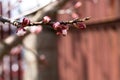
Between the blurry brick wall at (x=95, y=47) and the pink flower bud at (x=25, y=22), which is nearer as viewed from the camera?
the pink flower bud at (x=25, y=22)

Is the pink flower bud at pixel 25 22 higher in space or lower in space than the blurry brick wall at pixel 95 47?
higher

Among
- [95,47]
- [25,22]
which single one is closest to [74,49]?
[95,47]

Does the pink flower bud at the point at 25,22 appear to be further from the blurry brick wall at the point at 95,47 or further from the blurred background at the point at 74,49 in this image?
the blurry brick wall at the point at 95,47

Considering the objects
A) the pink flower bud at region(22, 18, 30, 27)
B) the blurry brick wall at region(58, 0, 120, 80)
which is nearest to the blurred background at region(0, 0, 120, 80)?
the blurry brick wall at region(58, 0, 120, 80)

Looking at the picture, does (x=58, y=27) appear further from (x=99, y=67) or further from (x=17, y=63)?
(x=17, y=63)

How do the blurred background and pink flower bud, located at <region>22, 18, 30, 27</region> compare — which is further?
the blurred background

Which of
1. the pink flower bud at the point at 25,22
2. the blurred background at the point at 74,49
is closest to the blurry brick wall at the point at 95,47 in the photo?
the blurred background at the point at 74,49

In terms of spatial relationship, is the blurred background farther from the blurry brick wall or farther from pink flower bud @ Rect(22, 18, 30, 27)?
pink flower bud @ Rect(22, 18, 30, 27)

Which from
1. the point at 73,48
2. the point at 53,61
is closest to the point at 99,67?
the point at 73,48
